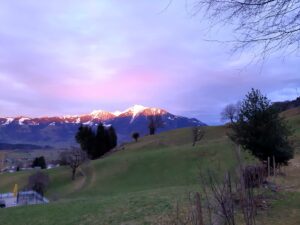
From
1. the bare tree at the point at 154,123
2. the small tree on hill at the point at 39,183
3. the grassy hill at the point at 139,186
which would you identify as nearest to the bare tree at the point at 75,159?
the grassy hill at the point at 139,186

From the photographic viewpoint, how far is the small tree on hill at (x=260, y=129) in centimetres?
2520

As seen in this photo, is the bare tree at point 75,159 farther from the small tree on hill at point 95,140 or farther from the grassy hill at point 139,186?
the small tree on hill at point 95,140

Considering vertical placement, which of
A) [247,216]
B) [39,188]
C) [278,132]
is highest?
[278,132]

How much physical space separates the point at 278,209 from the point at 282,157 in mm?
12369

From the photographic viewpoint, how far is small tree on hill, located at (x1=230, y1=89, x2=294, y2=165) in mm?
25203

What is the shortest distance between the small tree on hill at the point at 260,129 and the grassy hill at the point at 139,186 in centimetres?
177

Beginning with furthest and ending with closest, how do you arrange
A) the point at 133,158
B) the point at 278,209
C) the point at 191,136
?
the point at 191,136 → the point at 133,158 → the point at 278,209

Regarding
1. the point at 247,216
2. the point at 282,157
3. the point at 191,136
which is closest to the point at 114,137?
the point at 191,136

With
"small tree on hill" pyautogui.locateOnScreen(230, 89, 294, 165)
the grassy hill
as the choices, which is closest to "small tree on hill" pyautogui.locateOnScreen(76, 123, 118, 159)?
the grassy hill

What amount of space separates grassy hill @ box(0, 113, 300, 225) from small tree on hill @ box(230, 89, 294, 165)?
5.80ft

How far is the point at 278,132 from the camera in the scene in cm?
2558

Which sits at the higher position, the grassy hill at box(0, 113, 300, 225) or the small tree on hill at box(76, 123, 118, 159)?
the small tree on hill at box(76, 123, 118, 159)

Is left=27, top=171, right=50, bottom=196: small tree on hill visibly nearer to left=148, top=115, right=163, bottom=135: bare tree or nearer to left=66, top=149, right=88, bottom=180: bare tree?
left=66, top=149, right=88, bottom=180: bare tree

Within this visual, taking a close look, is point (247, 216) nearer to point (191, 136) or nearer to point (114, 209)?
point (114, 209)
